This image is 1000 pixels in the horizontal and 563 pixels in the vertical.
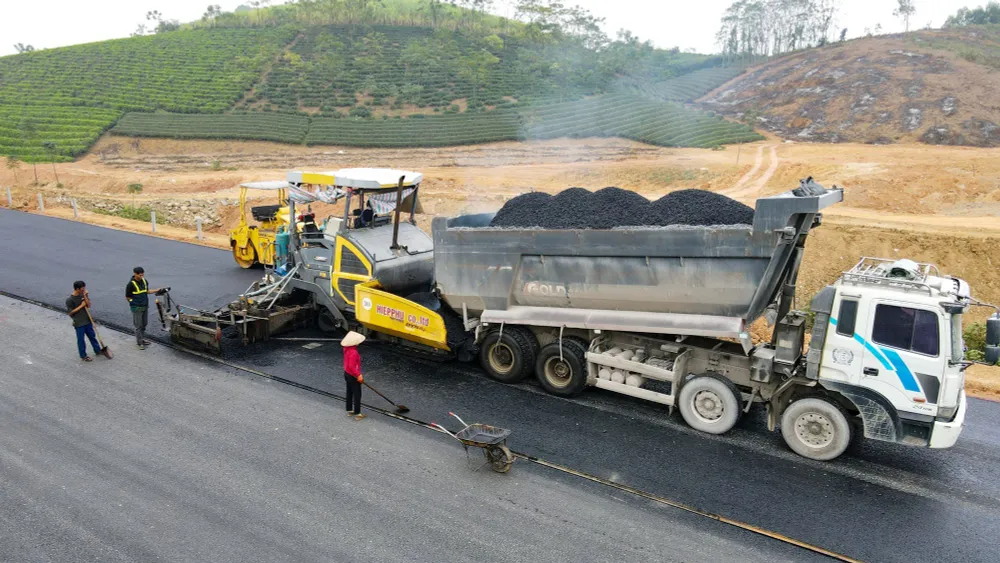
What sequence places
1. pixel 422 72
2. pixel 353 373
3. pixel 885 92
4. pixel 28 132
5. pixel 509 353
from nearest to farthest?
1. pixel 353 373
2. pixel 509 353
3. pixel 28 132
4. pixel 885 92
5. pixel 422 72

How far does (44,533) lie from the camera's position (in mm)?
5594

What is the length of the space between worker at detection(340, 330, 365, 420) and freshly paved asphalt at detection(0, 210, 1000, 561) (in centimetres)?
53

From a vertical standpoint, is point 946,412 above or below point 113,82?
below

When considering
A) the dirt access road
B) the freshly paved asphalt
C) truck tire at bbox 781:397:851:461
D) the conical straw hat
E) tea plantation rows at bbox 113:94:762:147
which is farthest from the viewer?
tea plantation rows at bbox 113:94:762:147

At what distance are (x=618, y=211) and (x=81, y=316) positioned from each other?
307 inches

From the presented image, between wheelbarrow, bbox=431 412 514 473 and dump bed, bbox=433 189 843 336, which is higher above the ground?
dump bed, bbox=433 189 843 336

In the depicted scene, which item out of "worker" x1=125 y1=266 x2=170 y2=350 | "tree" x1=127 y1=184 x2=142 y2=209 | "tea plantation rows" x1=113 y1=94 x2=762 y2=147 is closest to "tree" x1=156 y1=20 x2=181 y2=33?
"tea plantation rows" x1=113 y1=94 x2=762 y2=147

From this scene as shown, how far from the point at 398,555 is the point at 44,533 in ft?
10.1

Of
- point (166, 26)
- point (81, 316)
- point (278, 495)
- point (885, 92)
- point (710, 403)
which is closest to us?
point (278, 495)

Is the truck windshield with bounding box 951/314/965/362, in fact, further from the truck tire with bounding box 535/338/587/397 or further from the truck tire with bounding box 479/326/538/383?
the truck tire with bounding box 479/326/538/383

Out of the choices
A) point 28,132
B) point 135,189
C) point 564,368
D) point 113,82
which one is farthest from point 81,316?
point 113,82

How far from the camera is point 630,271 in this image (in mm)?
7812

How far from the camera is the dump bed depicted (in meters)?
7.05

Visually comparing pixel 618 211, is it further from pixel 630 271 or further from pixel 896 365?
pixel 896 365
